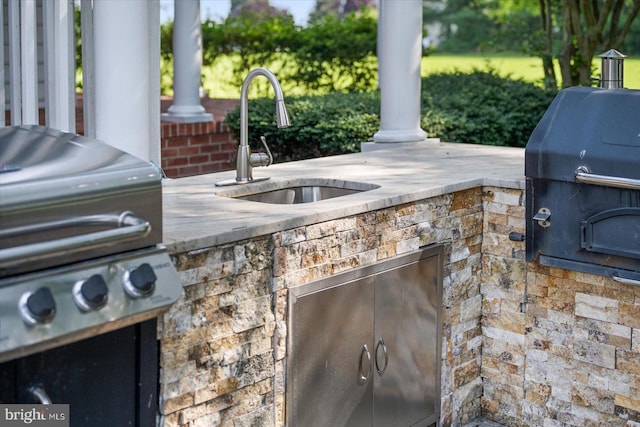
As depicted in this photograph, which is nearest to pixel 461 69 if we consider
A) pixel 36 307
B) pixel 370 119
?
pixel 370 119

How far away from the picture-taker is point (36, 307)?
7.98 ft

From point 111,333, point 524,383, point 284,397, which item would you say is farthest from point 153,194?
point 524,383

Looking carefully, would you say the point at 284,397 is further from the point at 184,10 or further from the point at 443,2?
the point at 443,2

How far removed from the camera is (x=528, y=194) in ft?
13.3

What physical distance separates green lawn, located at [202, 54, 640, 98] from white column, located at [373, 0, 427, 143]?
12.5 feet

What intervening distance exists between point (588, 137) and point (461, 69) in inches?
747

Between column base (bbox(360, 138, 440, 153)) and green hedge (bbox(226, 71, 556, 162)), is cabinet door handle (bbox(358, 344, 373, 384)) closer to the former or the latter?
column base (bbox(360, 138, 440, 153))

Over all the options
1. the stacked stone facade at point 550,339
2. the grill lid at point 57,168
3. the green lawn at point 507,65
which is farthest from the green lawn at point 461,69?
the grill lid at point 57,168

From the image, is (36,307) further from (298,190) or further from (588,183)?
(588,183)

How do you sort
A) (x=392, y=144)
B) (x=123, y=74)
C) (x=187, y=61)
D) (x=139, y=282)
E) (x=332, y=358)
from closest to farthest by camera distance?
(x=139, y=282) < (x=332, y=358) < (x=123, y=74) < (x=392, y=144) < (x=187, y=61)

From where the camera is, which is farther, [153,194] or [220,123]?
[220,123]

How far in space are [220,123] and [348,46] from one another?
3.26 meters

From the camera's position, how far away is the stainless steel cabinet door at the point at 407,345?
3803 mm
